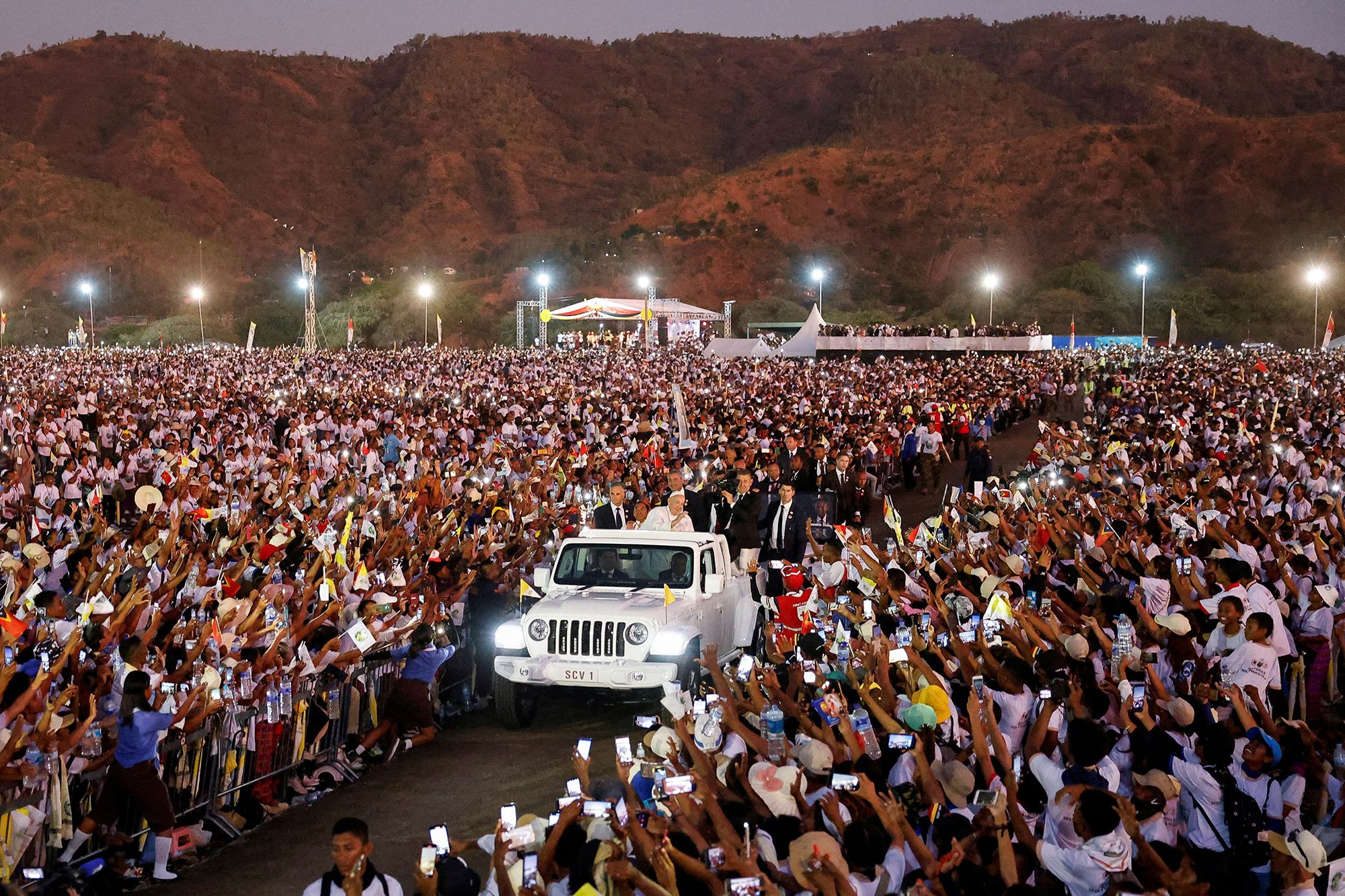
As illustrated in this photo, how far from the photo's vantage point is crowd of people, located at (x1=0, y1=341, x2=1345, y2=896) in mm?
5277

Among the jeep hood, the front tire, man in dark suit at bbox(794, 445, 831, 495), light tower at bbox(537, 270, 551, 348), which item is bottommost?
the front tire

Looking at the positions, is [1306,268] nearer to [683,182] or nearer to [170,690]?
[683,182]

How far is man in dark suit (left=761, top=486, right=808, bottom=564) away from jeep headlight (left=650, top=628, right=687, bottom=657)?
135 inches

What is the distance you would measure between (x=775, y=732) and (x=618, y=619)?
10.2ft

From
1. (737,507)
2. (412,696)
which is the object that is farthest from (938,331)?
(412,696)

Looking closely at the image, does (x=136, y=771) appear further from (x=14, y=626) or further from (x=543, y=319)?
(x=543, y=319)

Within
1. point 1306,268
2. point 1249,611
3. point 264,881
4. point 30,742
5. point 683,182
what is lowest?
→ point 264,881

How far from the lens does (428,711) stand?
31.9 feet

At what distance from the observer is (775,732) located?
6.84 metres

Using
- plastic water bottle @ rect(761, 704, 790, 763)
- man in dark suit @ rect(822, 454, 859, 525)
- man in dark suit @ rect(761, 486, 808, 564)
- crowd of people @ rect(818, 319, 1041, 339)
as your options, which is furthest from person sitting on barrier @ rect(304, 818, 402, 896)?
crowd of people @ rect(818, 319, 1041, 339)

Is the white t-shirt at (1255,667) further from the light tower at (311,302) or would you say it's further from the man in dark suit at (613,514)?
the light tower at (311,302)

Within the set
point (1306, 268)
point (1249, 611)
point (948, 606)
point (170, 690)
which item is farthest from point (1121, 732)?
point (1306, 268)

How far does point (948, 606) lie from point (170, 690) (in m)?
4.83

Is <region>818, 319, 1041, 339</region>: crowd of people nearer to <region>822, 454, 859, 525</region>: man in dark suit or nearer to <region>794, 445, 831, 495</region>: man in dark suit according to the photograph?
<region>822, 454, 859, 525</region>: man in dark suit
